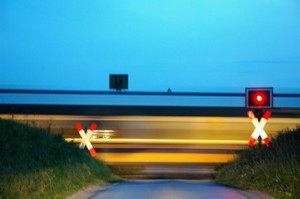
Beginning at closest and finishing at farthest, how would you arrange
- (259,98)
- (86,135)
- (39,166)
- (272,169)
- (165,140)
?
Result: (39,166), (272,169), (259,98), (86,135), (165,140)

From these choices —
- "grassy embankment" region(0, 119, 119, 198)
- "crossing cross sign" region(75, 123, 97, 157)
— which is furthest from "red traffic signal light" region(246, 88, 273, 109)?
"crossing cross sign" region(75, 123, 97, 157)

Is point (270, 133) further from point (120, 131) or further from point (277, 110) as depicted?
point (120, 131)

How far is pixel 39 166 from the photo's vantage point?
1354 cm

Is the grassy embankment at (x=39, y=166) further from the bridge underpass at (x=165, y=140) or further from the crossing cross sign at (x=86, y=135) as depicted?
the bridge underpass at (x=165, y=140)

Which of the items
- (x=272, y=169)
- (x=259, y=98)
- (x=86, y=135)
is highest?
(x=259, y=98)

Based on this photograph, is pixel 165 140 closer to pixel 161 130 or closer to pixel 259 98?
pixel 161 130

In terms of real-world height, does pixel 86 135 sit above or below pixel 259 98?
below

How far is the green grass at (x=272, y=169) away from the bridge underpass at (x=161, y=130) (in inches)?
114

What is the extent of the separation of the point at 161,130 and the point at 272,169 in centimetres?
1002

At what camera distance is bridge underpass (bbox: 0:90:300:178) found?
23.5 meters

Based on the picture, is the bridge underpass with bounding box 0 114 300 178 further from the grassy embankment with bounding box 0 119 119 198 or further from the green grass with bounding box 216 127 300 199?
the grassy embankment with bounding box 0 119 119 198

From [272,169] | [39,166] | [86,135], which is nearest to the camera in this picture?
[39,166]

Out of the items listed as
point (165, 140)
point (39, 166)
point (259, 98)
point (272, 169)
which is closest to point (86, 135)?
point (165, 140)

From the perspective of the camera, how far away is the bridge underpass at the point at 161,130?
23500 mm
